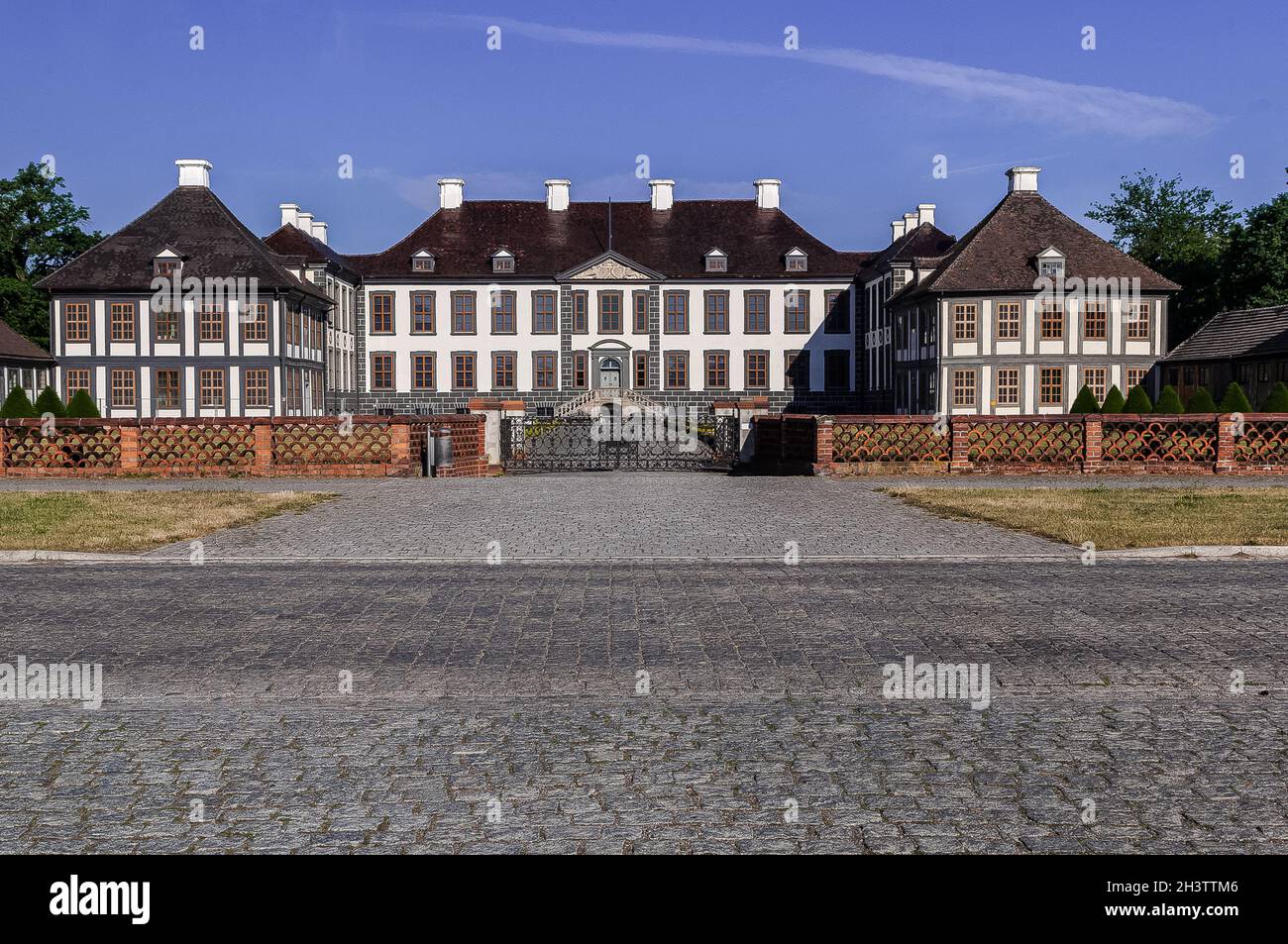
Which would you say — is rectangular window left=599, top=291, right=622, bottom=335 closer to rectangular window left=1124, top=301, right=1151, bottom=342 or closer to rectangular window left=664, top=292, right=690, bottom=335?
rectangular window left=664, top=292, right=690, bottom=335

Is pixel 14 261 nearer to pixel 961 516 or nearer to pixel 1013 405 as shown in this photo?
pixel 1013 405

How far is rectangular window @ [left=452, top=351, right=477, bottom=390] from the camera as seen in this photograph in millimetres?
70625

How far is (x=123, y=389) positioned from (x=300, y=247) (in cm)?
1340

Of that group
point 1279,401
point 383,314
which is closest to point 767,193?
point 383,314

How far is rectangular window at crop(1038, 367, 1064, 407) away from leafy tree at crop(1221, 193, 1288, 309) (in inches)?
773

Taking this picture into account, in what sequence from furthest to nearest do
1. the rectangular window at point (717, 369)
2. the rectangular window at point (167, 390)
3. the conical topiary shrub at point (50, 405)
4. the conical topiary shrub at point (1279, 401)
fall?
1. the rectangular window at point (717, 369)
2. the rectangular window at point (167, 390)
3. the conical topiary shrub at point (1279, 401)
4. the conical topiary shrub at point (50, 405)

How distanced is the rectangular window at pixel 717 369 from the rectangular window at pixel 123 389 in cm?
3004

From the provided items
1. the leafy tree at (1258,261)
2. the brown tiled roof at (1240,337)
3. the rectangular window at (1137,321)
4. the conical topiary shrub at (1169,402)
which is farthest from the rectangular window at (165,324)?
the leafy tree at (1258,261)

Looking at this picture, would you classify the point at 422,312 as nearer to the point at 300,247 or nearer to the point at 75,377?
the point at 300,247

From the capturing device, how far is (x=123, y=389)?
56.0 meters

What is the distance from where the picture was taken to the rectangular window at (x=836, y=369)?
70.9 meters

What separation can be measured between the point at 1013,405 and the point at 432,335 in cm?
3164

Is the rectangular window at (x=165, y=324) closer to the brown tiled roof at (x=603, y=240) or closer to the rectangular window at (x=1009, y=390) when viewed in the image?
the brown tiled roof at (x=603, y=240)
